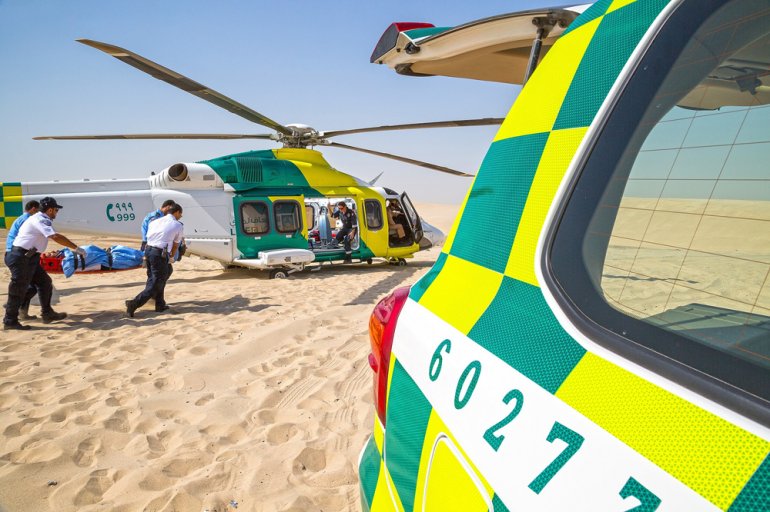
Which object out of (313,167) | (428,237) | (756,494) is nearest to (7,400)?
(756,494)

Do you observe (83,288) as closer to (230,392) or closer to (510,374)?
(230,392)

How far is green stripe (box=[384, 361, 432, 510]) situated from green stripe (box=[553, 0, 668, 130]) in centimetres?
72

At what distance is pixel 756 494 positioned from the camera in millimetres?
590

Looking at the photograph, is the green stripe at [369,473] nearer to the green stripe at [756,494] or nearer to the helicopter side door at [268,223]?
the green stripe at [756,494]

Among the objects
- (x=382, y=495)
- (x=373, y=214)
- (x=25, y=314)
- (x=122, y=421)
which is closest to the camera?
(x=382, y=495)

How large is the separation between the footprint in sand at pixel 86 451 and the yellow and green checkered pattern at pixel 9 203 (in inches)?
301

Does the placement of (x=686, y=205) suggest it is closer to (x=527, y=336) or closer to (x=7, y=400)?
(x=527, y=336)

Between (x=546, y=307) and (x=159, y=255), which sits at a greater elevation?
(x=546, y=307)

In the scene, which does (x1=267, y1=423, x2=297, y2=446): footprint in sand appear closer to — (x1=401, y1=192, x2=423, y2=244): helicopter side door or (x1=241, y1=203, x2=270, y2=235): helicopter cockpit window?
(x1=241, y1=203, x2=270, y2=235): helicopter cockpit window

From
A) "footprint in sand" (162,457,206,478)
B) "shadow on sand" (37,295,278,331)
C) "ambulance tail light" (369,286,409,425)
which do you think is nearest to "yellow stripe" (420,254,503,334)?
"ambulance tail light" (369,286,409,425)

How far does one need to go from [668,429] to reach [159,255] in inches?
296

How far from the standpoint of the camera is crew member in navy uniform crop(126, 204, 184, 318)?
7.22m

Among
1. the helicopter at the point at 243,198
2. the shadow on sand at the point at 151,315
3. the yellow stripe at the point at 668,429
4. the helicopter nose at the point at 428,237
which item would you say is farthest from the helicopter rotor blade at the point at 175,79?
the yellow stripe at the point at 668,429

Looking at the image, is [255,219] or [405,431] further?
[255,219]
